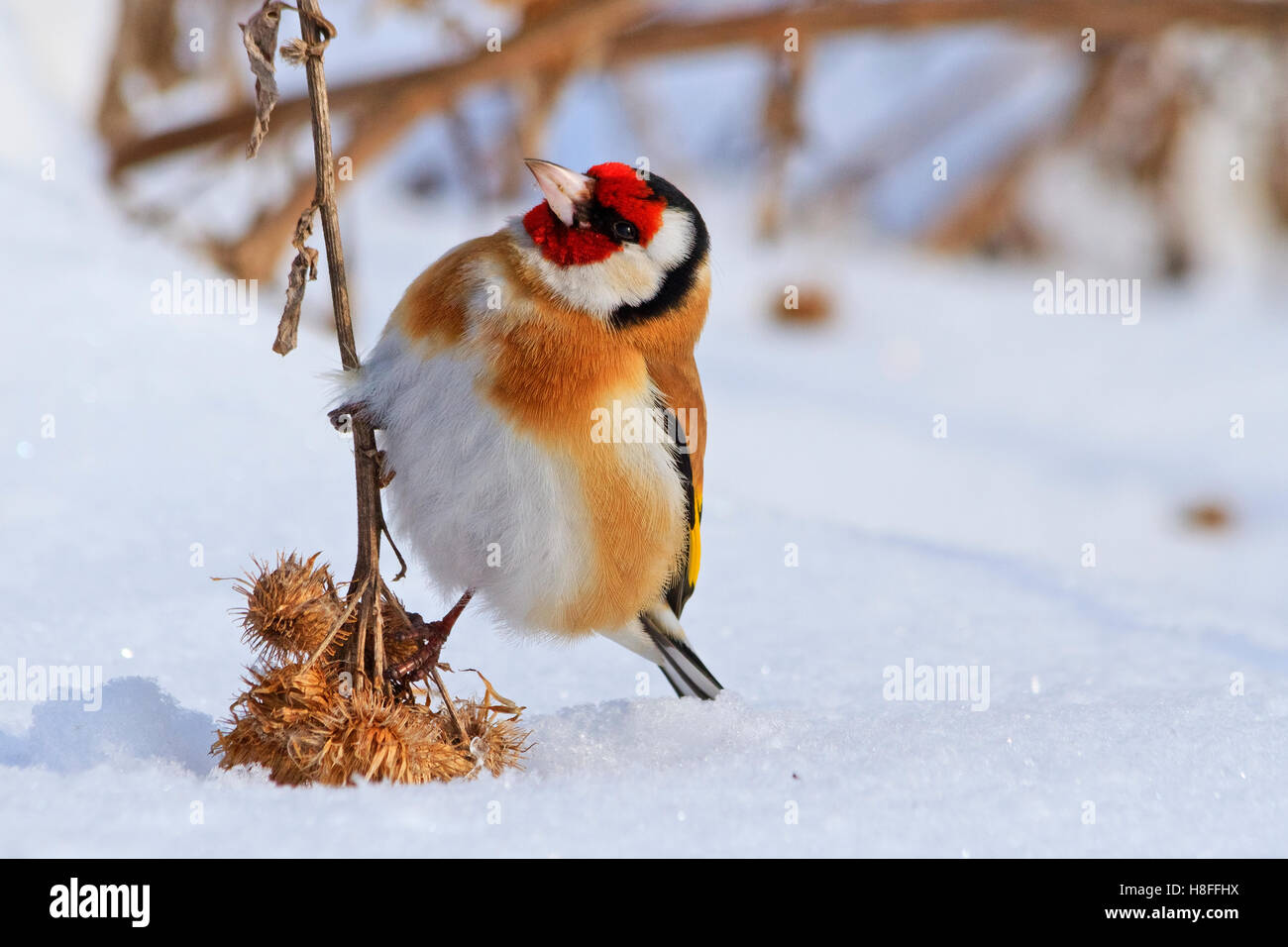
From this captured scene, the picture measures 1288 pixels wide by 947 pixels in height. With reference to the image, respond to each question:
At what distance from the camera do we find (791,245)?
925cm

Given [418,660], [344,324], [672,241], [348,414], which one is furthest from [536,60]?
[418,660]

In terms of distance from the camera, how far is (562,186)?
229 cm

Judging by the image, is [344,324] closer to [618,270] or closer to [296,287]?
[296,287]

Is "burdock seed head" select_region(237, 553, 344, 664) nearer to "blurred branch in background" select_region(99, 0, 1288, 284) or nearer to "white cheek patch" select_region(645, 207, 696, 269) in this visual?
"white cheek patch" select_region(645, 207, 696, 269)

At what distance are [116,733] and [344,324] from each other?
2.30 ft

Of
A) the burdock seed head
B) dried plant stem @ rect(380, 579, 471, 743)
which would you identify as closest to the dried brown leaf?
the burdock seed head

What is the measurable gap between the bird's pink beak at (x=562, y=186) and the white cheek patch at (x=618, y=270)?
8cm

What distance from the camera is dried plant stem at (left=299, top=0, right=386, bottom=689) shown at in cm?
194

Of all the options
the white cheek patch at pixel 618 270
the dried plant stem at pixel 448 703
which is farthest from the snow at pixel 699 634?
the white cheek patch at pixel 618 270

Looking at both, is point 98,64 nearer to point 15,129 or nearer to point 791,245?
point 15,129

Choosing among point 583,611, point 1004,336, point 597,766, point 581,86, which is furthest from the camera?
point 1004,336

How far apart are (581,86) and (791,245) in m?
2.09

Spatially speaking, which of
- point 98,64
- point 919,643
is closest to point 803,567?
point 919,643

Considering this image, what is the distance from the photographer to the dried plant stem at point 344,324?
1938 millimetres
